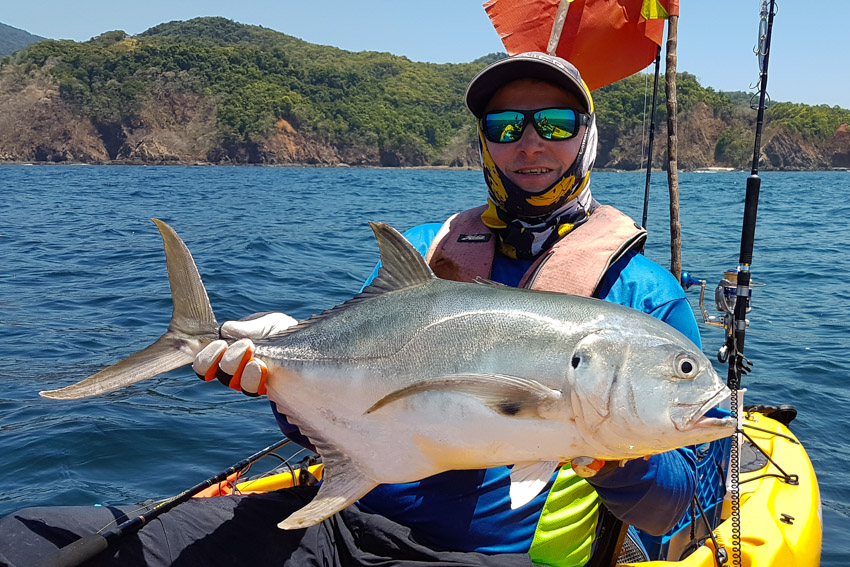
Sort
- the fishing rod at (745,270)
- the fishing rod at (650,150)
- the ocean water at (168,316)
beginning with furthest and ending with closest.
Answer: the fishing rod at (650,150) → the ocean water at (168,316) → the fishing rod at (745,270)

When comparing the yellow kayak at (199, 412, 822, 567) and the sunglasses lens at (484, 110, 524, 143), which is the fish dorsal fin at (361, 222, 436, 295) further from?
the yellow kayak at (199, 412, 822, 567)

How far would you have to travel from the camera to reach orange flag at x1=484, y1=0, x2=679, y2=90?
5.50 m

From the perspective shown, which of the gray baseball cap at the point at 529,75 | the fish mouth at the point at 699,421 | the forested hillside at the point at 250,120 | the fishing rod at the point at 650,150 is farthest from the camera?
the forested hillside at the point at 250,120

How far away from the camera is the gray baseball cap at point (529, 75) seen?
284cm

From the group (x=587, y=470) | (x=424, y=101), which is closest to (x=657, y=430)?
(x=587, y=470)

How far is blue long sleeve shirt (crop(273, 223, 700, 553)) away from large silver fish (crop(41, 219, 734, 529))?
0.46m

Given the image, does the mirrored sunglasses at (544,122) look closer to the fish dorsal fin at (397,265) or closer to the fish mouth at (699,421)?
the fish dorsal fin at (397,265)

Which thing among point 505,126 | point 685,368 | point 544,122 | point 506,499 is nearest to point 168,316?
point 505,126

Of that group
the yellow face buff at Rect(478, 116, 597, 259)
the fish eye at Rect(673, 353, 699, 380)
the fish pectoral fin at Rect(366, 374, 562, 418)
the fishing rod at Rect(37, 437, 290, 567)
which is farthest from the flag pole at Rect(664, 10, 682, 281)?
the fishing rod at Rect(37, 437, 290, 567)

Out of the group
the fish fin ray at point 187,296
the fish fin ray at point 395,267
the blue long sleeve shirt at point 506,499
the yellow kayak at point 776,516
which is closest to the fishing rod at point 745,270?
the yellow kayak at point 776,516

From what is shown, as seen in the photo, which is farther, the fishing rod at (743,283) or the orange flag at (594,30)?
the orange flag at (594,30)

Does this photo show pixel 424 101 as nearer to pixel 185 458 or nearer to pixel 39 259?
pixel 39 259

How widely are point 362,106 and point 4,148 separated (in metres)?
52.0

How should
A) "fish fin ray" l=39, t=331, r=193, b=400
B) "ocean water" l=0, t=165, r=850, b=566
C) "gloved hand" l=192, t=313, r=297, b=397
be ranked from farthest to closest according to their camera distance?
"ocean water" l=0, t=165, r=850, b=566 → "gloved hand" l=192, t=313, r=297, b=397 → "fish fin ray" l=39, t=331, r=193, b=400
